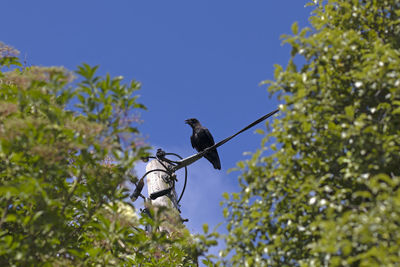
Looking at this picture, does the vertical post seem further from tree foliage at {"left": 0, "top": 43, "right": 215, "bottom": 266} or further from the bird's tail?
tree foliage at {"left": 0, "top": 43, "right": 215, "bottom": 266}

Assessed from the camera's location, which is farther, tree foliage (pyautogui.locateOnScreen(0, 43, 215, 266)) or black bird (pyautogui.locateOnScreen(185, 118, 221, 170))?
black bird (pyautogui.locateOnScreen(185, 118, 221, 170))

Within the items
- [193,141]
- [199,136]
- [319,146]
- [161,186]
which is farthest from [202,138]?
[319,146]

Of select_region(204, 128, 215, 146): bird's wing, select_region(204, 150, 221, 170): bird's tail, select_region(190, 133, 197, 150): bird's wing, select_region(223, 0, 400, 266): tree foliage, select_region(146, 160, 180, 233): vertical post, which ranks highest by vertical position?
select_region(190, 133, 197, 150): bird's wing

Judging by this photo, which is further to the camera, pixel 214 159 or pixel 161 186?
pixel 214 159

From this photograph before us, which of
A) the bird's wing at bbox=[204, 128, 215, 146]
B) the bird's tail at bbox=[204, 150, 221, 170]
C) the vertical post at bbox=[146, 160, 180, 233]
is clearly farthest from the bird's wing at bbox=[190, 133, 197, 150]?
the vertical post at bbox=[146, 160, 180, 233]

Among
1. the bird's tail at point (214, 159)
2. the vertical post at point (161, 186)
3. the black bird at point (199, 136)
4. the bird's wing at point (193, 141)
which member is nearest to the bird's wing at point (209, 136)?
the black bird at point (199, 136)

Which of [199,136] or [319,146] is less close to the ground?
[199,136]

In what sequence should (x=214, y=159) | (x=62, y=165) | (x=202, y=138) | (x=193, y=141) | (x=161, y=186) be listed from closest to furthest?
(x=62, y=165), (x=161, y=186), (x=214, y=159), (x=202, y=138), (x=193, y=141)

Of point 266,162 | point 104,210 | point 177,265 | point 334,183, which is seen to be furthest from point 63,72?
point 177,265

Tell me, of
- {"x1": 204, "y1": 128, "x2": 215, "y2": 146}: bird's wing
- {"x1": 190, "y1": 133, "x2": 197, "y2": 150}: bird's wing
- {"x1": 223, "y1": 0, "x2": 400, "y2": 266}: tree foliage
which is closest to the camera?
{"x1": 223, "y1": 0, "x2": 400, "y2": 266}: tree foliage

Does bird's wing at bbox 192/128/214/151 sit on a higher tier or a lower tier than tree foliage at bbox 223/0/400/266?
higher

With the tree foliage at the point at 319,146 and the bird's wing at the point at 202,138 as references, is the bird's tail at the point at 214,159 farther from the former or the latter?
the tree foliage at the point at 319,146

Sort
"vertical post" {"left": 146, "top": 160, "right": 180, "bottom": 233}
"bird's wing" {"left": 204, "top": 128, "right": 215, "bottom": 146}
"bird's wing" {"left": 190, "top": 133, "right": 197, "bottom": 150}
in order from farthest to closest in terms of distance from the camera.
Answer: "bird's wing" {"left": 190, "top": 133, "right": 197, "bottom": 150} → "bird's wing" {"left": 204, "top": 128, "right": 215, "bottom": 146} → "vertical post" {"left": 146, "top": 160, "right": 180, "bottom": 233}

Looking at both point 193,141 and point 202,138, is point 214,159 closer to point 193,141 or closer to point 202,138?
point 202,138
